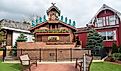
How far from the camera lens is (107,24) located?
32031 mm

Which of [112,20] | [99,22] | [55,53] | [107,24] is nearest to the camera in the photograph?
[55,53]

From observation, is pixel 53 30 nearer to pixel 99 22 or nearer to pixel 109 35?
pixel 99 22

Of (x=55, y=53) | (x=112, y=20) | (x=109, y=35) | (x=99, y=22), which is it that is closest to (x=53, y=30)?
(x=55, y=53)

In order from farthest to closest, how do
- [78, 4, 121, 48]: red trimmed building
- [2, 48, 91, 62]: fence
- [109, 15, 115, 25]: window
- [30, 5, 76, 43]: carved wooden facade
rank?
[109, 15, 115, 25]: window < [78, 4, 121, 48]: red trimmed building < [30, 5, 76, 43]: carved wooden facade < [2, 48, 91, 62]: fence

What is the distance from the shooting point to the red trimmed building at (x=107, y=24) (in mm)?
30656

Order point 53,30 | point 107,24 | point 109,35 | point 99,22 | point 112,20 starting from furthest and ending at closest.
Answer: point 99,22 < point 107,24 < point 109,35 < point 112,20 < point 53,30

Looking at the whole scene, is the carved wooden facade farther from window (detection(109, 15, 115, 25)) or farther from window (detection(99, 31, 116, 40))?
window (detection(109, 15, 115, 25))

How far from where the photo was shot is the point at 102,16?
32906 mm

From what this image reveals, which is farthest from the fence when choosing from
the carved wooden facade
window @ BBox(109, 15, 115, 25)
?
window @ BBox(109, 15, 115, 25)

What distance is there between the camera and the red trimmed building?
3066 centimetres

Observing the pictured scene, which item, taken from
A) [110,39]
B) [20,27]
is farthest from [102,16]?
[20,27]

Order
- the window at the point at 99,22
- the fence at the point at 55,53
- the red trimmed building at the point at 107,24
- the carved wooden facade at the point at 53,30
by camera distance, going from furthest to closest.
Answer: the window at the point at 99,22 → the red trimmed building at the point at 107,24 → the carved wooden facade at the point at 53,30 → the fence at the point at 55,53

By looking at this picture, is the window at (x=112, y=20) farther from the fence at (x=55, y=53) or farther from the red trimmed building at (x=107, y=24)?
the fence at (x=55, y=53)

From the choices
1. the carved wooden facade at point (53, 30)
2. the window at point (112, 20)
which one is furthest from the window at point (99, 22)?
the carved wooden facade at point (53, 30)
